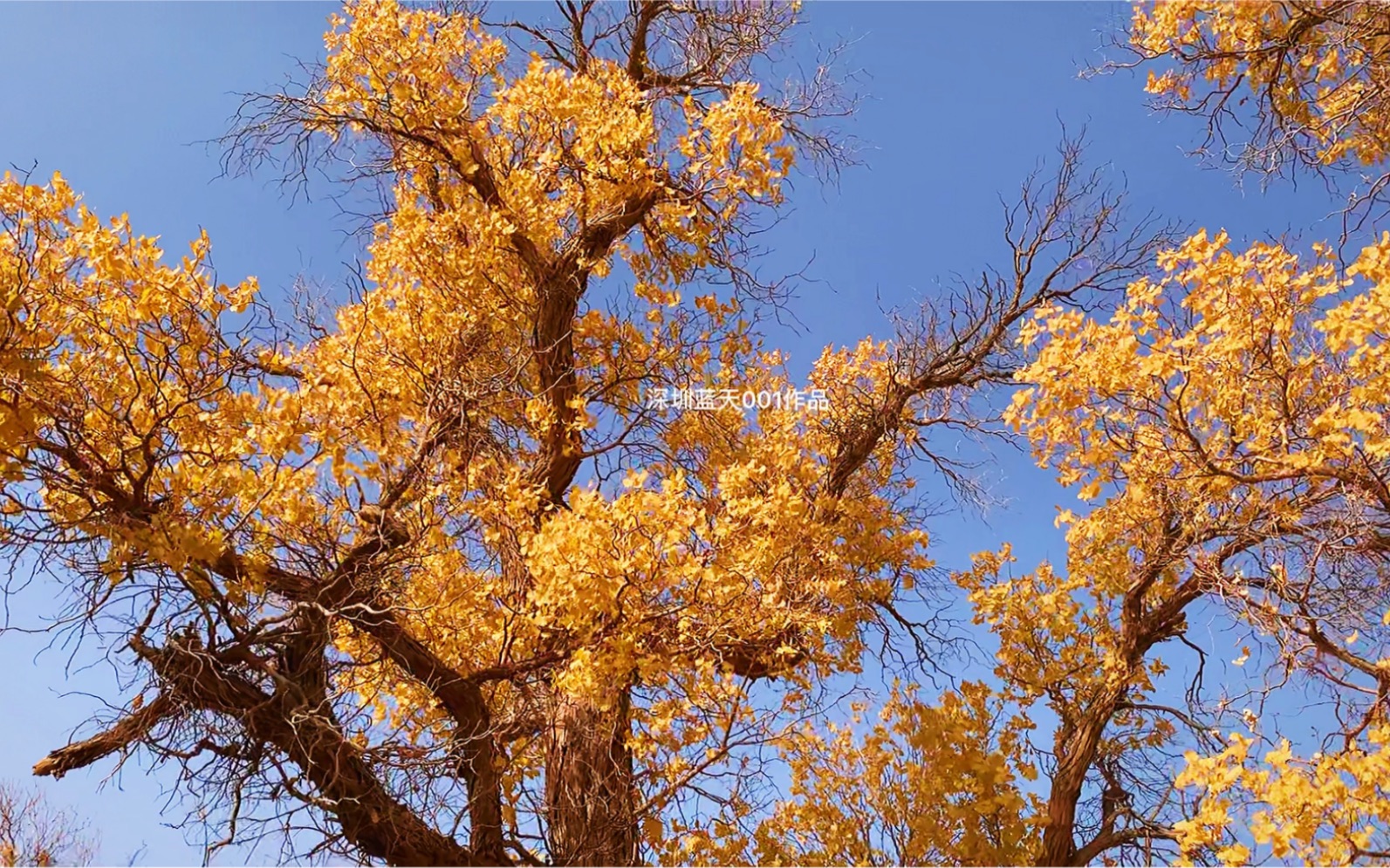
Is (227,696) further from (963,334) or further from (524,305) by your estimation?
(963,334)

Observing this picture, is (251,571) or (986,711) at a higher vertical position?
(986,711)

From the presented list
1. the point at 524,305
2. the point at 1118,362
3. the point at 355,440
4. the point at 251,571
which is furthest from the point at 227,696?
the point at 1118,362

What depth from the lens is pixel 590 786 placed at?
5.34 m

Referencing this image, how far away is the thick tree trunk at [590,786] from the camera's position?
505cm

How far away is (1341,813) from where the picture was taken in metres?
3.54

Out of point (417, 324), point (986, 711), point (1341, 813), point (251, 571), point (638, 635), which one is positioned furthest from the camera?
point (986, 711)

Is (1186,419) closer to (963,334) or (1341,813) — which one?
(1341,813)

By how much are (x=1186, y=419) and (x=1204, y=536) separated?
0.92 m

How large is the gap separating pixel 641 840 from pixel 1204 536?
144 inches

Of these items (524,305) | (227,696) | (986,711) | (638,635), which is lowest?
(227,696)

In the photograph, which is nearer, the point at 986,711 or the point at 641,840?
the point at 641,840

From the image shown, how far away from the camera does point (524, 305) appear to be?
6.05 m

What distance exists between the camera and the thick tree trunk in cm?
505

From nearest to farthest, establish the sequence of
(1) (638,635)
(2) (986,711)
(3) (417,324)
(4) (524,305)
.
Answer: (1) (638,635) → (3) (417,324) → (4) (524,305) → (2) (986,711)
